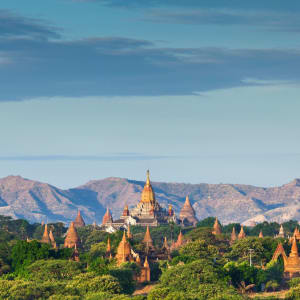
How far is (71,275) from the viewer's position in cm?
18050

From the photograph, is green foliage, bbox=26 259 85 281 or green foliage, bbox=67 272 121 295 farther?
green foliage, bbox=26 259 85 281

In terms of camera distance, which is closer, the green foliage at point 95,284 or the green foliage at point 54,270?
the green foliage at point 95,284

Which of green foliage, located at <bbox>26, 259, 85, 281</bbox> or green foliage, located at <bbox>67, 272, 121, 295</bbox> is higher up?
green foliage, located at <bbox>26, 259, 85, 281</bbox>

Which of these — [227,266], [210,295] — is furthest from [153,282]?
[210,295]

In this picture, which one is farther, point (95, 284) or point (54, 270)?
point (54, 270)

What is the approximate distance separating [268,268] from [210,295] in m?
41.4

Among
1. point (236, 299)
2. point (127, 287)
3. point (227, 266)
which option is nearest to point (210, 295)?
point (236, 299)

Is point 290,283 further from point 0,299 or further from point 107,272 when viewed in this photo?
point 0,299

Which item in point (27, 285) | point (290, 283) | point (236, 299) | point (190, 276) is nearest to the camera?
point (236, 299)

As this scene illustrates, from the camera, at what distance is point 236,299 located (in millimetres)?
152125

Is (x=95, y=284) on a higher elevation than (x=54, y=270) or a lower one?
lower

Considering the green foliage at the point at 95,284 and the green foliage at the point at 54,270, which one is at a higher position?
the green foliage at the point at 54,270

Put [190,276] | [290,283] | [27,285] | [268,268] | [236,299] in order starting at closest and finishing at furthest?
[236,299] → [27,285] → [190,276] → [290,283] → [268,268]

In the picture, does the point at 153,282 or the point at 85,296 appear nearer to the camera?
the point at 85,296
